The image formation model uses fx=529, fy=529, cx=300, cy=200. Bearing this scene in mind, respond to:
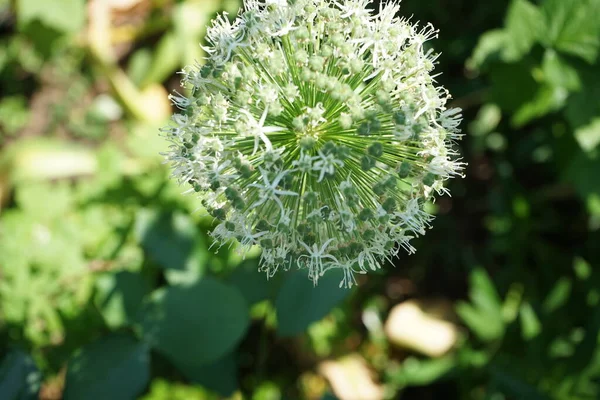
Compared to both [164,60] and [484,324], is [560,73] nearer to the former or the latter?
[484,324]

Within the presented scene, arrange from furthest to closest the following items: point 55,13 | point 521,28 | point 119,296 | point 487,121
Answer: point 55,13 → point 487,121 → point 521,28 → point 119,296

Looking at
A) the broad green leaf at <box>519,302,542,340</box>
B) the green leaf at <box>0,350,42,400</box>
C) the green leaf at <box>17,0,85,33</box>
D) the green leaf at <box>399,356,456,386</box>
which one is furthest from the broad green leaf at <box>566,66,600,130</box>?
the green leaf at <box>17,0,85,33</box>

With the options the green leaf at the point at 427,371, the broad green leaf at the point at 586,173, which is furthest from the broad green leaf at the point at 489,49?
the green leaf at the point at 427,371

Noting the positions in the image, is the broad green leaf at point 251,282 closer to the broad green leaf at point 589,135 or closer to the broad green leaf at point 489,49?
the broad green leaf at point 489,49

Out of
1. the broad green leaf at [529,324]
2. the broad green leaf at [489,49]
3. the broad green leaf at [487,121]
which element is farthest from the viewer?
the broad green leaf at [487,121]

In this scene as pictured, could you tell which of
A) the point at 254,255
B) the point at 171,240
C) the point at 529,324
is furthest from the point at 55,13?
the point at 529,324

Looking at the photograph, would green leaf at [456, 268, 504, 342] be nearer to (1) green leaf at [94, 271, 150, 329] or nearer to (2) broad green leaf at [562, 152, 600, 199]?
(2) broad green leaf at [562, 152, 600, 199]

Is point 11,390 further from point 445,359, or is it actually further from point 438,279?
point 438,279
